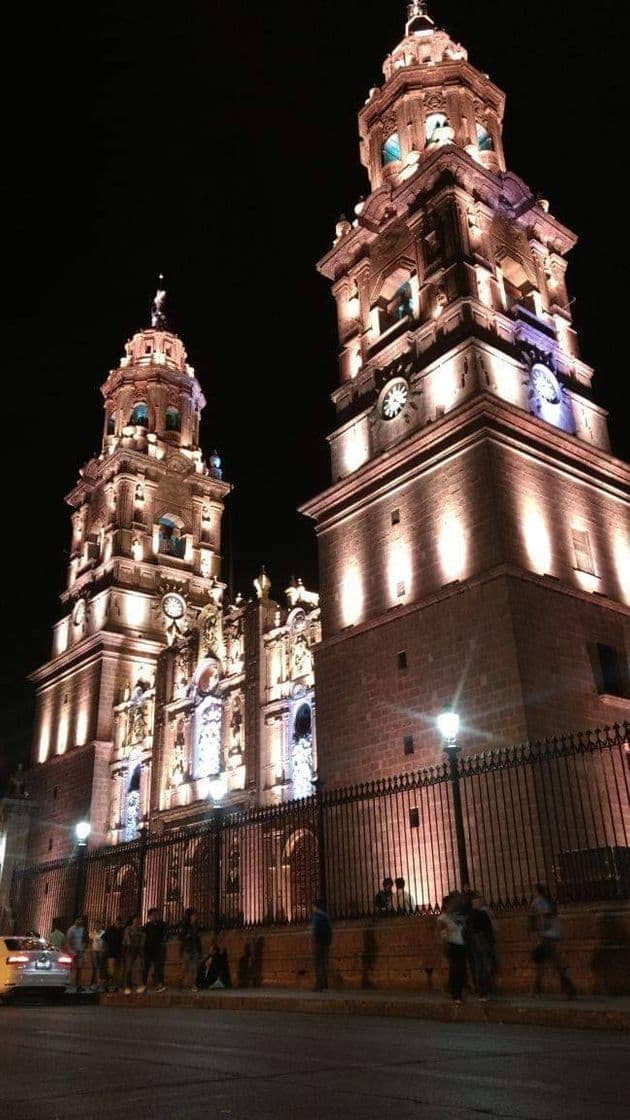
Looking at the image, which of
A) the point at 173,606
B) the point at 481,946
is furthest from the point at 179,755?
the point at 481,946

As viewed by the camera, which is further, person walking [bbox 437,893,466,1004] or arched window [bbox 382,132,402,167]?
arched window [bbox 382,132,402,167]

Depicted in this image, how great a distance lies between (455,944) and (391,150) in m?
34.1

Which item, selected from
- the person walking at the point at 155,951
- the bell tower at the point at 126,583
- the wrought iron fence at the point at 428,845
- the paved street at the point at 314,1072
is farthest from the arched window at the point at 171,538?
the paved street at the point at 314,1072

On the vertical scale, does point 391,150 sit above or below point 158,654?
above

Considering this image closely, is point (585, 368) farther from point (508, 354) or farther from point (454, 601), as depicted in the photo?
point (454, 601)

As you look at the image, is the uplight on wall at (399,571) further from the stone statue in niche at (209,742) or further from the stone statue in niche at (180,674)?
the stone statue in niche at (180,674)

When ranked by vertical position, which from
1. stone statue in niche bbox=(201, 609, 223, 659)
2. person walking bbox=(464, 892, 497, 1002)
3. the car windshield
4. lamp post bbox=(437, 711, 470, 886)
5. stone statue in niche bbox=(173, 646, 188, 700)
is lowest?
person walking bbox=(464, 892, 497, 1002)

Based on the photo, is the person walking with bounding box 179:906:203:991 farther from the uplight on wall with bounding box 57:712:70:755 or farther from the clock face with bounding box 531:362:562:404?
the uplight on wall with bounding box 57:712:70:755

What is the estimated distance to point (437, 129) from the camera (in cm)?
3653

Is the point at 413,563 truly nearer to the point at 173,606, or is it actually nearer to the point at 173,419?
the point at 173,606

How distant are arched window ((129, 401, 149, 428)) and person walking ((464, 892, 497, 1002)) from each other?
4914cm

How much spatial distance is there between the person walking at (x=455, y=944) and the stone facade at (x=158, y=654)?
20854 millimetres

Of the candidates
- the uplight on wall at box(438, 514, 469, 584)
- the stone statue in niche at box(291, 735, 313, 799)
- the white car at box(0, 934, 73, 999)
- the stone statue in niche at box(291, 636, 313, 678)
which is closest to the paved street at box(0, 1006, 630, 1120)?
the white car at box(0, 934, 73, 999)

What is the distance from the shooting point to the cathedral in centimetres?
2581
